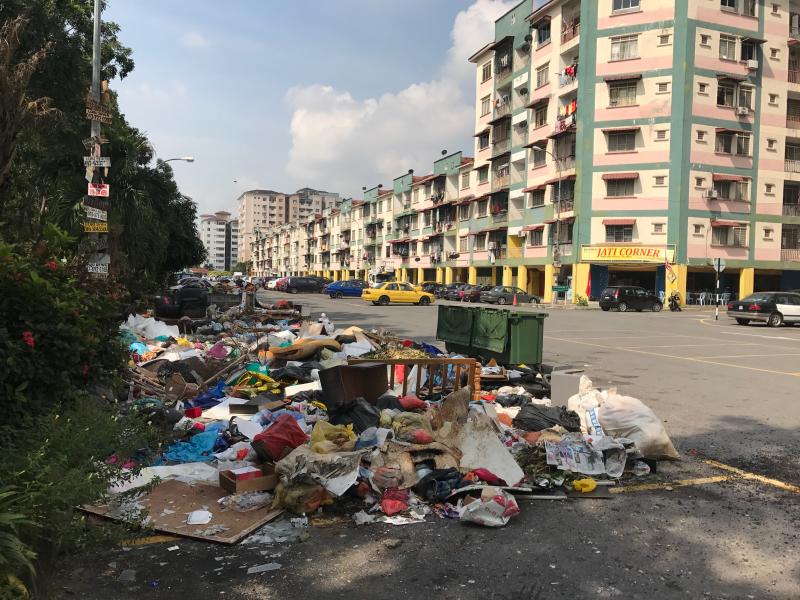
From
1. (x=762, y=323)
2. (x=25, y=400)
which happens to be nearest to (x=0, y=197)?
(x=25, y=400)

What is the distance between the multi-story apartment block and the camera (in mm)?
40719

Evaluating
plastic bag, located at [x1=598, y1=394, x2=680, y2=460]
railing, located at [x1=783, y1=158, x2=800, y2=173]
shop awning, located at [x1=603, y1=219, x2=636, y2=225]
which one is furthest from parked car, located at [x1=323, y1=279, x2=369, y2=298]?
plastic bag, located at [x1=598, y1=394, x2=680, y2=460]

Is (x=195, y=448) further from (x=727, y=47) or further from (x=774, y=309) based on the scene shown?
(x=727, y=47)

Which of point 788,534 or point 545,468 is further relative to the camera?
point 545,468

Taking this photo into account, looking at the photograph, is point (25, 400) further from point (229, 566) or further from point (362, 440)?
point (362, 440)

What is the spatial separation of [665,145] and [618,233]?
6.49 m

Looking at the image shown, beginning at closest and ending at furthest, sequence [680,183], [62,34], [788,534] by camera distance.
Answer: [788,534] < [62,34] < [680,183]

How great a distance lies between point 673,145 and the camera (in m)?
40.5

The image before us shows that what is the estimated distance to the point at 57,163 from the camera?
56.5ft

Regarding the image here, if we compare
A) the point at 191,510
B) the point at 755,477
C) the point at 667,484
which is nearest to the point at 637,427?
the point at 667,484

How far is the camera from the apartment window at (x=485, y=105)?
183 feet

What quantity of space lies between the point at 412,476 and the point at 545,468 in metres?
1.27

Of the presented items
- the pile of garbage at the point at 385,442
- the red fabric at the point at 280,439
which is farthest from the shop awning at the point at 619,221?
the red fabric at the point at 280,439

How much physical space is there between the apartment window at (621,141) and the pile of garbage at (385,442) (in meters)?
36.9
